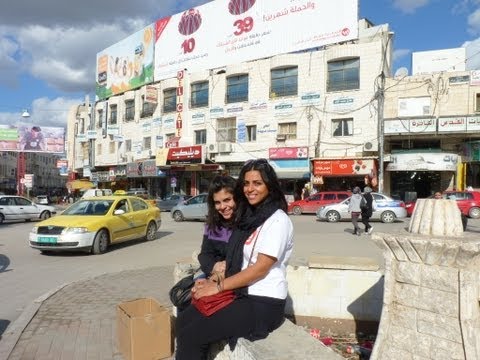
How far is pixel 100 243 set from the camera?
463 inches

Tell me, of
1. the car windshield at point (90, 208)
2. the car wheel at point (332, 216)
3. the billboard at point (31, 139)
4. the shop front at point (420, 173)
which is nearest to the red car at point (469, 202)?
the shop front at point (420, 173)

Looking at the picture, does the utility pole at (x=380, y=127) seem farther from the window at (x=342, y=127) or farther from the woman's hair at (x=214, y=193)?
the woman's hair at (x=214, y=193)

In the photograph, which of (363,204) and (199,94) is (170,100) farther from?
(363,204)

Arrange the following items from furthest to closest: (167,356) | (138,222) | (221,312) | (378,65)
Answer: (378,65), (138,222), (167,356), (221,312)

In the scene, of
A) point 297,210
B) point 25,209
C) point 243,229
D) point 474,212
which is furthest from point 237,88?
point 243,229

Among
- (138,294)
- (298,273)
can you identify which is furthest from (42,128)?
(298,273)

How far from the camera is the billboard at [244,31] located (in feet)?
95.8

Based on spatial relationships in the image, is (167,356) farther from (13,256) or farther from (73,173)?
(73,173)

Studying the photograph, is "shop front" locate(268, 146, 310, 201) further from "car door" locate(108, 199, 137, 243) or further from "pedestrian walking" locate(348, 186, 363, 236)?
"car door" locate(108, 199, 137, 243)

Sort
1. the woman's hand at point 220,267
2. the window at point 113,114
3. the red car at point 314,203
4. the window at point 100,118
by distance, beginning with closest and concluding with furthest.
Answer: the woman's hand at point 220,267
the red car at point 314,203
the window at point 113,114
the window at point 100,118

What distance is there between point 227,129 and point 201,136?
2.57 meters

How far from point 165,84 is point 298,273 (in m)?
34.3

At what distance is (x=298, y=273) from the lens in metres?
5.13

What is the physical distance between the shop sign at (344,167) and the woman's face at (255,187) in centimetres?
2487
